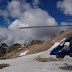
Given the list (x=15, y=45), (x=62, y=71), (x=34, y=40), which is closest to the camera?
(x=62, y=71)

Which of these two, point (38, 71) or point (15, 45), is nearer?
point (38, 71)

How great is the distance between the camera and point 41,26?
8.91 metres

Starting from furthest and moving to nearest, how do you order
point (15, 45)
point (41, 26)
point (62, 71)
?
point (15, 45)
point (62, 71)
point (41, 26)

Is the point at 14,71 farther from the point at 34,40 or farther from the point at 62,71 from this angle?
the point at 34,40

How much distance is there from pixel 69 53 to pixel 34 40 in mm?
63632

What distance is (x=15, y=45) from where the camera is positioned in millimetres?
102938

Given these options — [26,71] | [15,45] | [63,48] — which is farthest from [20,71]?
[15,45]

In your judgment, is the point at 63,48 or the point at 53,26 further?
the point at 63,48

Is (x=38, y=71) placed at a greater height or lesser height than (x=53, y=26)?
lesser

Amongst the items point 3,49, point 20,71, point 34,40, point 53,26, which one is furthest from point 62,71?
point 3,49

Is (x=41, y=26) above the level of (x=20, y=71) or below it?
above

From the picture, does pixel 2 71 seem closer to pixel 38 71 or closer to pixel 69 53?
pixel 38 71

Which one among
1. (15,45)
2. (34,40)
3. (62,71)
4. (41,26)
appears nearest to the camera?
(41,26)

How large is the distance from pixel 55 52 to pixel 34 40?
6346 cm
